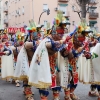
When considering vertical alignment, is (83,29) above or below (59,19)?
below

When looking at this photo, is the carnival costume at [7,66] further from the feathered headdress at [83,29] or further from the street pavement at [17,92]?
the feathered headdress at [83,29]

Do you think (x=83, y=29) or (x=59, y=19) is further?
(x=83, y=29)

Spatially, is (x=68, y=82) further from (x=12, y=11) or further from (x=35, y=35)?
(x=12, y=11)

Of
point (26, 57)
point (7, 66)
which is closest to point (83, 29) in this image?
point (26, 57)

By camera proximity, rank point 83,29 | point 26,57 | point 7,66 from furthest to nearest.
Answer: point 7,66, point 26,57, point 83,29

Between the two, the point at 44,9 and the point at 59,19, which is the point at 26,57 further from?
the point at 44,9

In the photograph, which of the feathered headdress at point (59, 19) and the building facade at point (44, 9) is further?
the building facade at point (44, 9)

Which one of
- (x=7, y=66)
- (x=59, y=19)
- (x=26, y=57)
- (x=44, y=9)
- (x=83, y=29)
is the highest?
(x=44, y=9)

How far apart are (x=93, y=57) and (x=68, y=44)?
623 mm

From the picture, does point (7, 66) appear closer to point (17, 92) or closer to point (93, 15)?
point (17, 92)

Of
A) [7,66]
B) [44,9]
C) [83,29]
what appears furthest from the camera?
[44,9]

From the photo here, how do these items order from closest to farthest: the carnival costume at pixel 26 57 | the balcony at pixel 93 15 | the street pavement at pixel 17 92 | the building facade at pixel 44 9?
the carnival costume at pixel 26 57
the street pavement at pixel 17 92
the building facade at pixel 44 9
the balcony at pixel 93 15

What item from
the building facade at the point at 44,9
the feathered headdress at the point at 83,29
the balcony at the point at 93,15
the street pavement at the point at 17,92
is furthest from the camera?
the balcony at the point at 93,15

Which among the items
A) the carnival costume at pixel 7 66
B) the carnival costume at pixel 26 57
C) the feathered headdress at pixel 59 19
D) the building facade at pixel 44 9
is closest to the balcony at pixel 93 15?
the building facade at pixel 44 9
